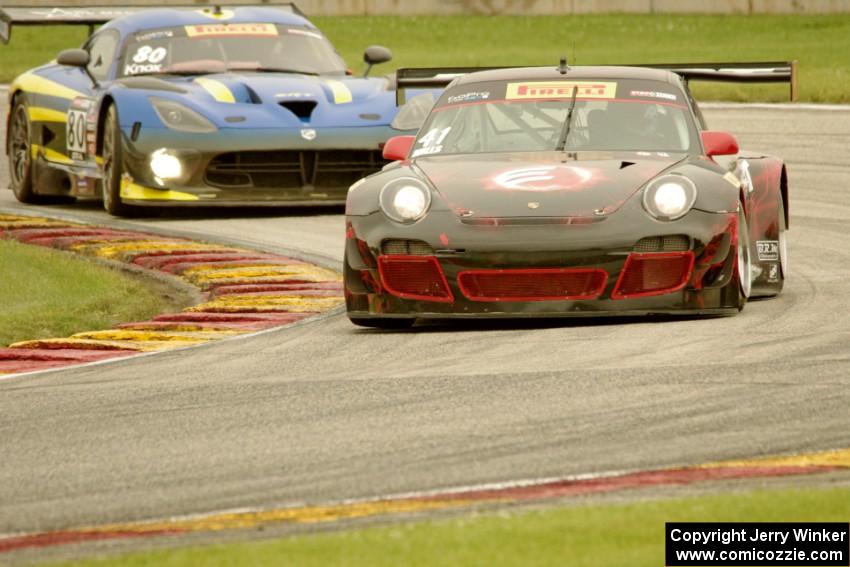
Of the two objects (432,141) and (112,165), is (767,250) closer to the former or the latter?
(432,141)

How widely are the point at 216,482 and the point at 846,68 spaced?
20.5 m

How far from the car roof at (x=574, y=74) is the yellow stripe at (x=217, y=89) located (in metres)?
3.84

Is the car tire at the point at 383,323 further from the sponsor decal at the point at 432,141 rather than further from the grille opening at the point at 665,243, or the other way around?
the grille opening at the point at 665,243

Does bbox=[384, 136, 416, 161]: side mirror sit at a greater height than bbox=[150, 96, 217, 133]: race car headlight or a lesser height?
greater

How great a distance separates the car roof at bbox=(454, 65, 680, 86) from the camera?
9.29 m

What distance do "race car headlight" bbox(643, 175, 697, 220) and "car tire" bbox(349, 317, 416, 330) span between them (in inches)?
47.8

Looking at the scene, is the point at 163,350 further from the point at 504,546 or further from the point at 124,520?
the point at 504,546

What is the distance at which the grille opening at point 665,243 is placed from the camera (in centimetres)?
788

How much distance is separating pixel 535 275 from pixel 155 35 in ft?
22.3

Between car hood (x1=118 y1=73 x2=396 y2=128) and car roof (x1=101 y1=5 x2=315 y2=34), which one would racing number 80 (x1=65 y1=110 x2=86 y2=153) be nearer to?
car hood (x1=118 y1=73 x2=396 y2=128)

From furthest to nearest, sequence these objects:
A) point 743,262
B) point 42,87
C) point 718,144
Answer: point 42,87
point 718,144
point 743,262

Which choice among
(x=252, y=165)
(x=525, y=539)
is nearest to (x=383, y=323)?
(x=525, y=539)

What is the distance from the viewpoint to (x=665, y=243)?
7.89 metres

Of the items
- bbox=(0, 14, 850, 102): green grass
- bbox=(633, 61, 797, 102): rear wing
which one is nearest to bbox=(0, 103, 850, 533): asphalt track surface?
bbox=(633, 61, 797, 102): rear wing
